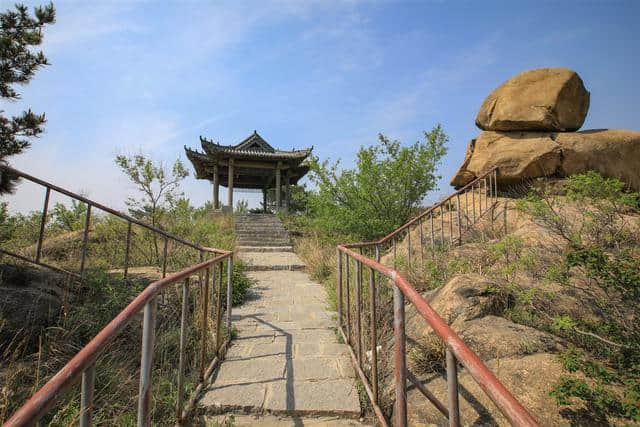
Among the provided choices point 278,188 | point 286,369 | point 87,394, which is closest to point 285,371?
point 286,369

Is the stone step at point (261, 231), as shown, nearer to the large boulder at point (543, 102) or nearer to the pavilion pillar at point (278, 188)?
the pavilion pillar at point (278, 188)

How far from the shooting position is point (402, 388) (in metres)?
1.62

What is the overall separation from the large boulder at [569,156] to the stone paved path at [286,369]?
5933 mm

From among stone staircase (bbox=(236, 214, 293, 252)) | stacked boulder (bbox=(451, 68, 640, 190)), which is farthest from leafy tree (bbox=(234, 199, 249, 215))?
stacked boulder (bbox=(451, 68, 640, 190))

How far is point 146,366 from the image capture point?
147 centimetres

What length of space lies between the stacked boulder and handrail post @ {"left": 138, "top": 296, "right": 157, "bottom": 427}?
324 inches

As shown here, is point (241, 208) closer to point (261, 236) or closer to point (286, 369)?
point (261, 236)

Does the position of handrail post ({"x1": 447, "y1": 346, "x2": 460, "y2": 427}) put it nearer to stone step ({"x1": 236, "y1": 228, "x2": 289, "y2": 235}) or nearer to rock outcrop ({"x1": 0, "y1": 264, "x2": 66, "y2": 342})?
rock outcrop ({"x1": 0, "y1": 264, "x2": 66, "y2": 342})

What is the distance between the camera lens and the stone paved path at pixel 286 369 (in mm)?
2451

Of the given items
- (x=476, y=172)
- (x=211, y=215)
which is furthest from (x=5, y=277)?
(x=211, y=215)

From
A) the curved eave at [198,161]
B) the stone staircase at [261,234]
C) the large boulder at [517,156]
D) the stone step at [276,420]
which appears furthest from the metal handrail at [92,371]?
the curved eave at [198,161]

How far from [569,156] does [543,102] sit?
1.63m

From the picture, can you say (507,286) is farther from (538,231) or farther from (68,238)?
(68,238)

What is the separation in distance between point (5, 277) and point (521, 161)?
31.4 ft
